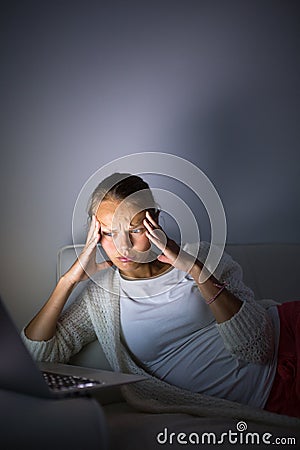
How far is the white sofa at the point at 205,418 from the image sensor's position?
1465mm

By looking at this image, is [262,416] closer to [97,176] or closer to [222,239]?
[222,239]

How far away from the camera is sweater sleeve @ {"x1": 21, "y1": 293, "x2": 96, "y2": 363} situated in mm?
1850

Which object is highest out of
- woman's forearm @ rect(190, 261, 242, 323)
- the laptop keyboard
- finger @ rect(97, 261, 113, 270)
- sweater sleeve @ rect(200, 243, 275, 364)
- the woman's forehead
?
the woman's forehead

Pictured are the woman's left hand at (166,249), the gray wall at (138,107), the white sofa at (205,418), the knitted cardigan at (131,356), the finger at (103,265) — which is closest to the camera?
the white sofa at (205,418)

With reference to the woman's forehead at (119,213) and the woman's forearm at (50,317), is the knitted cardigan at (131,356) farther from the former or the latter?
the woman's forehead at (119,213)

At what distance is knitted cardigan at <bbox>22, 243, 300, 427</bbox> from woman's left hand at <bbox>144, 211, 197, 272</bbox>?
11 cm

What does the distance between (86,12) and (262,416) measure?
1.30 meters

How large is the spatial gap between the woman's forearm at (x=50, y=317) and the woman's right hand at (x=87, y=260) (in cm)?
2

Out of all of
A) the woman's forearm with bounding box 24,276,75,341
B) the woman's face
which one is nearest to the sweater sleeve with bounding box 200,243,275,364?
the woman's face

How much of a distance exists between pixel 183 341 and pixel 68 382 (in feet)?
1.96

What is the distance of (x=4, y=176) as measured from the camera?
7.04 feet

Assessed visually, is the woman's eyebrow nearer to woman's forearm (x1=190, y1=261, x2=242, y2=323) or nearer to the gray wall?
woman's forearm (x1=190, y1=261, x2=242, y2=323)

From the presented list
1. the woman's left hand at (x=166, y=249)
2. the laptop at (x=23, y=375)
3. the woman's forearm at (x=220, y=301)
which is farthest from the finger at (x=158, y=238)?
the laptop at (x=23, y=375)

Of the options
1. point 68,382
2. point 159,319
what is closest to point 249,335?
point 159,319
